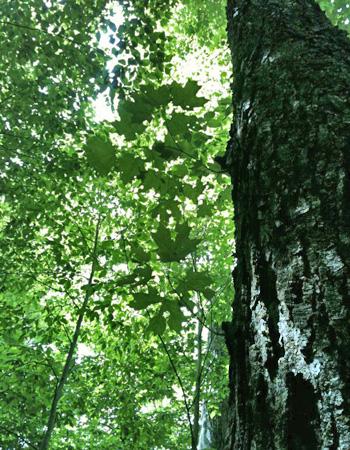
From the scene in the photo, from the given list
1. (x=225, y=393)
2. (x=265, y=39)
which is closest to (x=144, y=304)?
(x=265, y=39)

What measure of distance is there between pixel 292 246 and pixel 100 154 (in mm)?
818

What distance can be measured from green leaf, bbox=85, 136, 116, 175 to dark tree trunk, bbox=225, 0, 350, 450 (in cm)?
45

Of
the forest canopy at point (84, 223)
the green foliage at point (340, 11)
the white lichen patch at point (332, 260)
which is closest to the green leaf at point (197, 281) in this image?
the white lichen patch at point (332, 260)

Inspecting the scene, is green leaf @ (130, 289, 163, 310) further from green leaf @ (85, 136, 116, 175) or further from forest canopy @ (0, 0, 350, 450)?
forest canopy @ (0, 0, 350, 450)

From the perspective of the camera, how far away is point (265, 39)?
1.19 meters

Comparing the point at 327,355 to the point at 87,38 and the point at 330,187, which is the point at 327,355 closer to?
the point at 330,187

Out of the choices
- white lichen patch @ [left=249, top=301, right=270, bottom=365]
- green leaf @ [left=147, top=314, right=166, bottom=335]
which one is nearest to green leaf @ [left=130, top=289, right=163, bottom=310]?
green leaf @ [left=147, top=314, right=166, bottom=335]

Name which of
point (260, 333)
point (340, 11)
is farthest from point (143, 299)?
point (340, 11)

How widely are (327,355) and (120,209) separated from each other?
520cm

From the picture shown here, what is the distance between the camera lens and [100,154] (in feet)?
4.33

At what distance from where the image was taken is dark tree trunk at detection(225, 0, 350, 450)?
0.54m

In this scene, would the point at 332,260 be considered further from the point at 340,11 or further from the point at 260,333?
the point at 340,11

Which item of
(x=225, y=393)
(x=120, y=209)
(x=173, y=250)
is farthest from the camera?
(x=225, y=393)

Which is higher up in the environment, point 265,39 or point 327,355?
point 265,39
